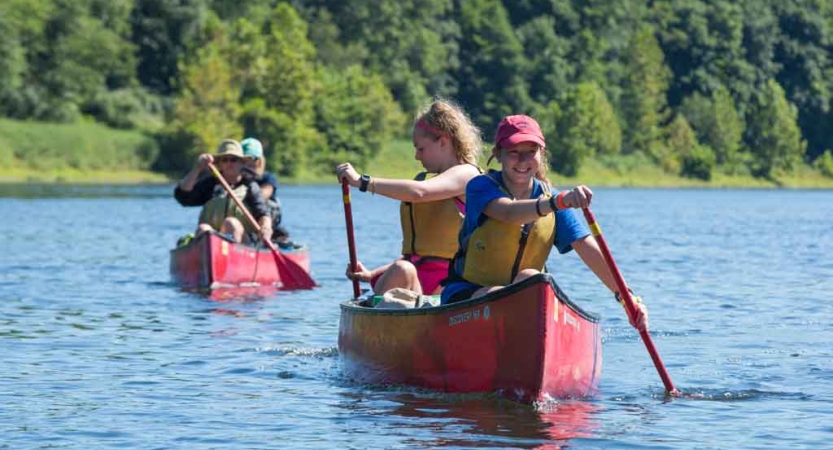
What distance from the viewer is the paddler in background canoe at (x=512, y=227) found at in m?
9.13

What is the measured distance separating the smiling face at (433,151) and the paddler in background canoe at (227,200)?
7702mm

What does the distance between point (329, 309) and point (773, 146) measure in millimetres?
104347

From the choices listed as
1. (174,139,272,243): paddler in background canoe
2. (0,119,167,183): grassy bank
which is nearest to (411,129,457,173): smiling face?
(174,139,272,243): paddler in background canoe

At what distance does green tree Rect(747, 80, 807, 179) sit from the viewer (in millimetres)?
117062

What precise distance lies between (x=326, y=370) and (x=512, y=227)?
10.2ft

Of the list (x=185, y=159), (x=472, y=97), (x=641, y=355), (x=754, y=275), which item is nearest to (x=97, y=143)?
(x=185, y=159)

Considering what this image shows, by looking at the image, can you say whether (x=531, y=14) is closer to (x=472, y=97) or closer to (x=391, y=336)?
(x=472, y=97)

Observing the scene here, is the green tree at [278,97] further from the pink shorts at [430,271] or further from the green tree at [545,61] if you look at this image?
the pink shorts at [430,271]

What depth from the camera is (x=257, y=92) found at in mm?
83562

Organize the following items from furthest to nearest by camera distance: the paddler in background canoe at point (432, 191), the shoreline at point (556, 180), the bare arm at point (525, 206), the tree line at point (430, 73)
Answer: the tree line at point (430, 73)
the shoreline at point (556, 180)
the paddler in background canoe at point (432, 191)
the bare arm at point (525, 206)

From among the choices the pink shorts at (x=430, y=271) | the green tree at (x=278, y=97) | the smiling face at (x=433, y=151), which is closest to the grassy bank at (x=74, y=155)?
the green tree at (x=278, y=97)

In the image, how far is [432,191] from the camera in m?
9.96

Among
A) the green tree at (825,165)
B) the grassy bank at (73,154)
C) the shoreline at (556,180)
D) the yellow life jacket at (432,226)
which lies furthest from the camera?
the green tree at (825,165)

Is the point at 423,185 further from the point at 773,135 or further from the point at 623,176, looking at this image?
the point at 773,135
